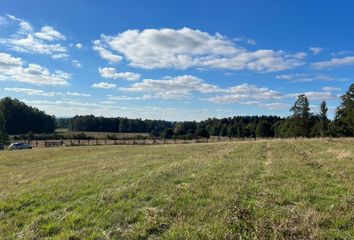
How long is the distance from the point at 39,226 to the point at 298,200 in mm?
6898

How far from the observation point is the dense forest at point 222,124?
312 feet

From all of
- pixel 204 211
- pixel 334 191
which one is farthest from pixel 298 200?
pixel 204 211

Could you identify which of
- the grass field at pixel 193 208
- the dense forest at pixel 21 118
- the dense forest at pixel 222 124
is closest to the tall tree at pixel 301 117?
the dense forest at pixel 222 124

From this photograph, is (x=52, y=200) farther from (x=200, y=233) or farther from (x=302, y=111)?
(x=302, y=111)

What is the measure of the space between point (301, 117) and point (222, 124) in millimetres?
80896

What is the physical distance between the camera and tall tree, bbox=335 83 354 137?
278 ft

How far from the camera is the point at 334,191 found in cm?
1120

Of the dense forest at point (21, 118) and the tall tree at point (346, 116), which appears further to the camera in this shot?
the dense forest at point (21, 118)

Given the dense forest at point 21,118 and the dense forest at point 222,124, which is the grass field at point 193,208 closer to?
the dense forest at point 222,124

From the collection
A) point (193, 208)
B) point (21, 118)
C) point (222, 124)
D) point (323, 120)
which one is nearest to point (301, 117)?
point (323, 120)

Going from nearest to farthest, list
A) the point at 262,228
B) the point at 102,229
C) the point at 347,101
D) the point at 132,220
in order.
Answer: the point at 262,228
the point at 102,229
the point at 132,220
the point at 347,101

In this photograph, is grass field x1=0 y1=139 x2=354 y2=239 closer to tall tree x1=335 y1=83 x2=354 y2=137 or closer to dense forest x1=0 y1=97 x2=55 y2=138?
tall tree x1=335 y1=83 x2=354 y2=137

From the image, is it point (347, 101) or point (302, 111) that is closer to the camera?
point (347, 101)

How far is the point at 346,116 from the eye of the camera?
87.6m
